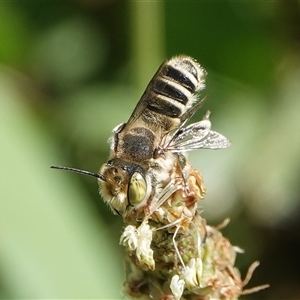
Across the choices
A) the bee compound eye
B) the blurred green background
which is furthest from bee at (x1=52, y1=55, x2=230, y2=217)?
the blurred green background

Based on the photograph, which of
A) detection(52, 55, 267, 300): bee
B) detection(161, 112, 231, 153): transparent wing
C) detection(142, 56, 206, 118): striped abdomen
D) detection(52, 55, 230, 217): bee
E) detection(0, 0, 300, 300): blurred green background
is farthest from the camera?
detection(0, 0, 300, 300): blurred green background

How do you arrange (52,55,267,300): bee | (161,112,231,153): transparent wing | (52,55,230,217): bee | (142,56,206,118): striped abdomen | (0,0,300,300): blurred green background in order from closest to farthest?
(52,55,267,300): bee → (52,55,230,217): bee → (161,112,231,153): transparent wing → (142,56,206,118): striped abdomen → (0,0,300,300): blurred green background

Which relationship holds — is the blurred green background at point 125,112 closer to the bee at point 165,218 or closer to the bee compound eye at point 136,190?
the bee at point 165,218

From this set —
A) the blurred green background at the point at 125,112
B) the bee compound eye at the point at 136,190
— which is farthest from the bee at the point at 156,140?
the blurred green background at the point at 125,112

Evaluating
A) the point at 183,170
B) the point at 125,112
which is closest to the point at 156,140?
the point at 183,170

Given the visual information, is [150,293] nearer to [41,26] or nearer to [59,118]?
[59,118]

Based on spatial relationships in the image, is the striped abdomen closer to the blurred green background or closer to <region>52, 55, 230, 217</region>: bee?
Answer: <region>52, 55, 230, 217</region>: bee

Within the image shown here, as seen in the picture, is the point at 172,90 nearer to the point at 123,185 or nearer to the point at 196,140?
the point at 196,140
